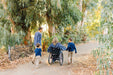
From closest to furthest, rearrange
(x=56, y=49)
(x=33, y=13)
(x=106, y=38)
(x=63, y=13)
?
(x=106, y=38) → (x=56, y=49) → (x=33, y=13) → (x=63, y=13)

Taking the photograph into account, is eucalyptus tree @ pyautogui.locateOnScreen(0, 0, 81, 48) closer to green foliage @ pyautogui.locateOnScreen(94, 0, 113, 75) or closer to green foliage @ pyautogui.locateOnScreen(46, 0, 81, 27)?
green foliage @ pyautogui.locateOnScreen(46, 0, 81, 27)

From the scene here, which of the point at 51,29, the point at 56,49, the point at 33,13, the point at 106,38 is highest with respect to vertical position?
the point at 33,13

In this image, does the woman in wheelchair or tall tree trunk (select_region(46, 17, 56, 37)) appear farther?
tall tree trunk (select_region(46, 17, 56, 37))

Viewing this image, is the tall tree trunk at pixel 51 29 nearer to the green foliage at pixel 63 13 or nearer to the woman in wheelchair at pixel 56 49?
the green foliage at pixel 63 13

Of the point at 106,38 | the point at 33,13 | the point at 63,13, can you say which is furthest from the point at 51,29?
the point at 106,38

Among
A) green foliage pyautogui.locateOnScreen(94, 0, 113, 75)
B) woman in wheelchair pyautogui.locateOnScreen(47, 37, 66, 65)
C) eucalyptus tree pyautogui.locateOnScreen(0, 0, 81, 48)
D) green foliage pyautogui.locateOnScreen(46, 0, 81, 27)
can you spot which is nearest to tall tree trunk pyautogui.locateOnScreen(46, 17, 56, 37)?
eucalyptus tree pyautogui.locateOnScreen(0, 0, 81, 48)

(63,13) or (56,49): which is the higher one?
(63,13)

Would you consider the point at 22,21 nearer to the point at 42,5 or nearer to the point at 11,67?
the point at 42,5

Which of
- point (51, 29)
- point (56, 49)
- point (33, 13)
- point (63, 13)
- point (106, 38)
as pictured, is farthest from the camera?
point (51, 29)

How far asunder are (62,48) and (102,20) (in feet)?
9.63

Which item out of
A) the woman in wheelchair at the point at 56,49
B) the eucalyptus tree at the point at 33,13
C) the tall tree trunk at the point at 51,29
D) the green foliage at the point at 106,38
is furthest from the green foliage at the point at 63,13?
the green foliage at the point at 106,38

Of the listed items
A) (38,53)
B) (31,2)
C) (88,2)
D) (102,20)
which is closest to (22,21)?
(31,2)

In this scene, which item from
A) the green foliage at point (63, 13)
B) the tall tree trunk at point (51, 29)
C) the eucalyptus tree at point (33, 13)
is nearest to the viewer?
the eucalyptus tree at point (33, 13)

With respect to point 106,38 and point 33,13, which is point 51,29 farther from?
point 106,38
